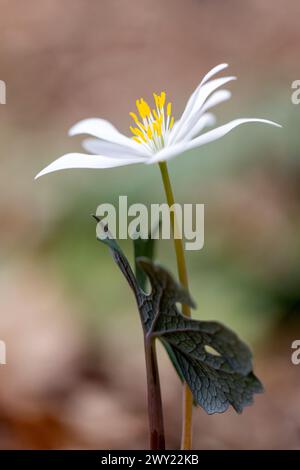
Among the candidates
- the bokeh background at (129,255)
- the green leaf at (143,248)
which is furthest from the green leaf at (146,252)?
the bokeh background at (129,255)

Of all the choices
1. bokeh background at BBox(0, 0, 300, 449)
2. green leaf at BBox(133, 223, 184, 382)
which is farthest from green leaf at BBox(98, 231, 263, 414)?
bokeh background at BBox(0, 0, 300, 449)

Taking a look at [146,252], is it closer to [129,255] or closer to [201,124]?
[201,124]

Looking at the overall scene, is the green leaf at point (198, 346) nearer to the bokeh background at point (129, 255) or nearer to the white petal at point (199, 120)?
the white petal at point (199, 120)

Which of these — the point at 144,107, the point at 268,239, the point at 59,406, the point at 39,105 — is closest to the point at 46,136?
the point at 39,105

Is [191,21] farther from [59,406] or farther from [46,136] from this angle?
[59,406]

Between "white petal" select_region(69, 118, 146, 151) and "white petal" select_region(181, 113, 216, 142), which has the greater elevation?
"white petal" select_region(69, 118, 146, 151)

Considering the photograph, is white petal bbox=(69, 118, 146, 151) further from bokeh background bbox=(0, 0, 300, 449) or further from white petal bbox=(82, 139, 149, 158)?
bokeh background bbox=(0, 0, 300, 449)

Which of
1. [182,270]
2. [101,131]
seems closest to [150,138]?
[101,131]

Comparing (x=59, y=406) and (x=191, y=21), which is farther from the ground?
(x=191, y=21)
